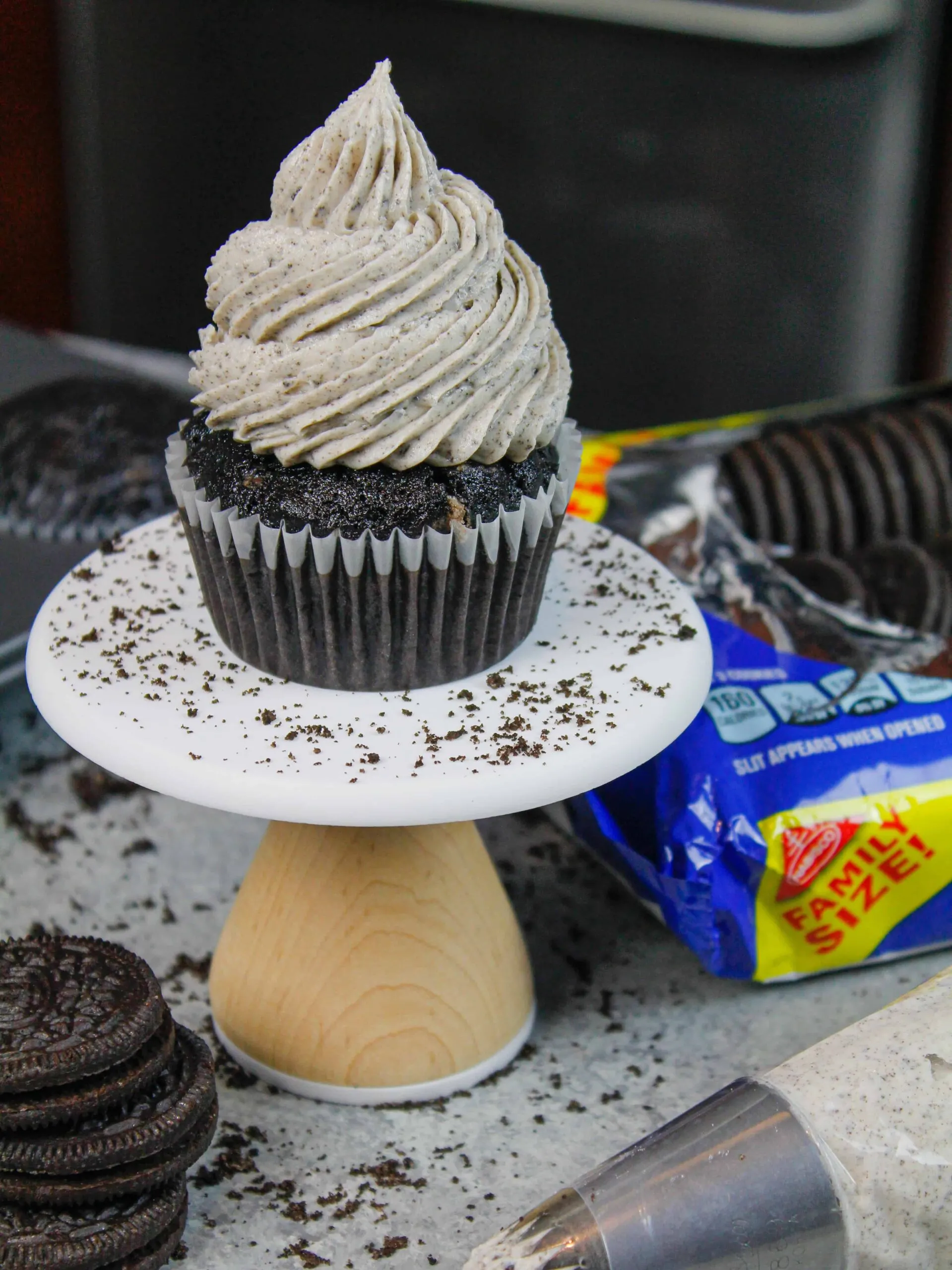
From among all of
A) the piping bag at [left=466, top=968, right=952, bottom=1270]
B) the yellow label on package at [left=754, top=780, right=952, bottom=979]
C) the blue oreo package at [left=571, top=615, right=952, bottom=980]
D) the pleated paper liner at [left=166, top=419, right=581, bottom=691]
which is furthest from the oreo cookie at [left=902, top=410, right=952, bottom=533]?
the piping bag at [left=466, top=968, right=952, bottom=1270]

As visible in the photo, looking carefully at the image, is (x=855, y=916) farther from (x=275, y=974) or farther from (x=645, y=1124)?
(x=275, y=974)

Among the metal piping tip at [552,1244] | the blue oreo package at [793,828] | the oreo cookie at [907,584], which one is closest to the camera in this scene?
the metal piping tip at [552,1244]

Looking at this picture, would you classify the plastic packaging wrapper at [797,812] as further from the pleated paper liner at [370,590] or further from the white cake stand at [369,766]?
the pleated paper liner at [370,590]

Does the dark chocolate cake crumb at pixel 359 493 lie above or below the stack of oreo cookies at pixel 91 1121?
above

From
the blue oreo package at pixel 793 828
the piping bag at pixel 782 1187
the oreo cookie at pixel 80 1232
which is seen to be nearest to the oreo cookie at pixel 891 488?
the blue oreo package at pixel 793 828

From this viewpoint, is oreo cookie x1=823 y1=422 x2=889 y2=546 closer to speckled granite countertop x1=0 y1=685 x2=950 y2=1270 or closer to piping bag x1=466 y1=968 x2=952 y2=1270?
speckled granite countertop x1=0 y1=685 x2=950 y2=1270

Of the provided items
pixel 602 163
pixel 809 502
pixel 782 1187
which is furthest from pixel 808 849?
pixel 602 163
